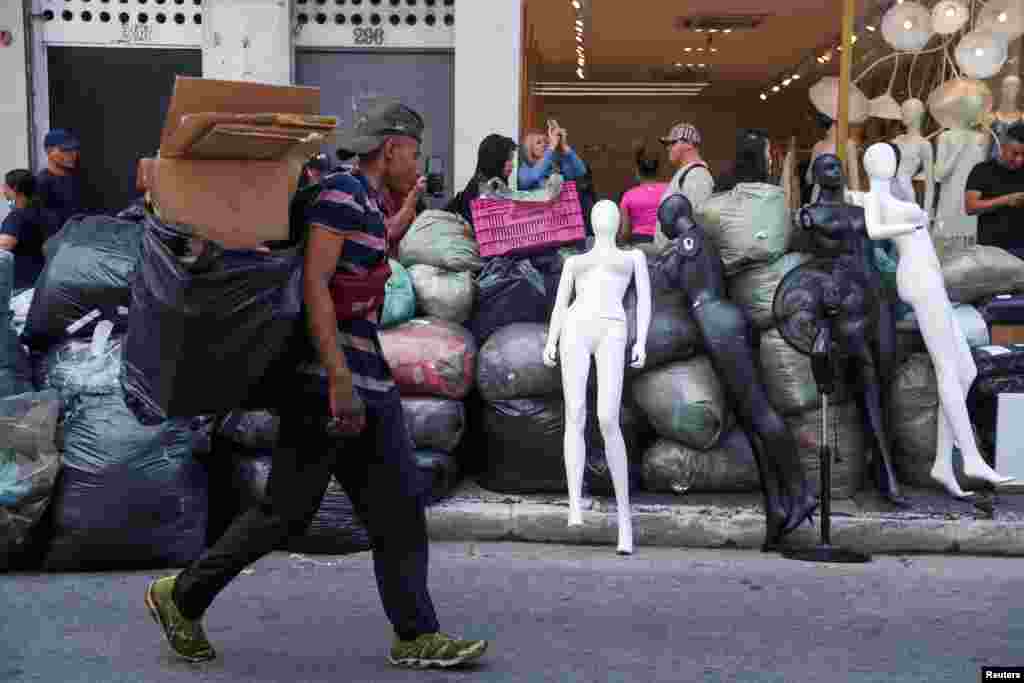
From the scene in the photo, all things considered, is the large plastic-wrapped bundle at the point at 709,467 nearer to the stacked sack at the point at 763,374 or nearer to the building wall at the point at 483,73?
the stacked sack at the point at 763,374

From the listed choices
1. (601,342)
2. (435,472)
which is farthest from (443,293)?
(601,342)

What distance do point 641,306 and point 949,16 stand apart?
4899mm

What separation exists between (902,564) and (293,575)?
2841mm

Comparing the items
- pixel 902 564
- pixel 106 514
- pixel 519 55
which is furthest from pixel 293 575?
pixel 519 55

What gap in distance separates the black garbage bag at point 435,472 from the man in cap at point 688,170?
190cm

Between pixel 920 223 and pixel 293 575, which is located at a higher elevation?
pixel 920 223

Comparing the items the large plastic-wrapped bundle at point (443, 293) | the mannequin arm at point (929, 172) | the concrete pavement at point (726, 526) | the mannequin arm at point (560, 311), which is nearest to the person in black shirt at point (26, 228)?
the large plastic-wrapped bundle at point (443, 293)

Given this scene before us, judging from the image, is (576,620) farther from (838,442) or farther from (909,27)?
(909,27)

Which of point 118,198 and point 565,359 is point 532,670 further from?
point 118,198

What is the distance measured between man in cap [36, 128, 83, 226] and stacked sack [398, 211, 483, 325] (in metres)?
2.57

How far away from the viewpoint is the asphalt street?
4.80 metres

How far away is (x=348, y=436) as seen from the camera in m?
4.42

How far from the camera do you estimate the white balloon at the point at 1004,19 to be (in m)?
10.3

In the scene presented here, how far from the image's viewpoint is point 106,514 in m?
6.16
